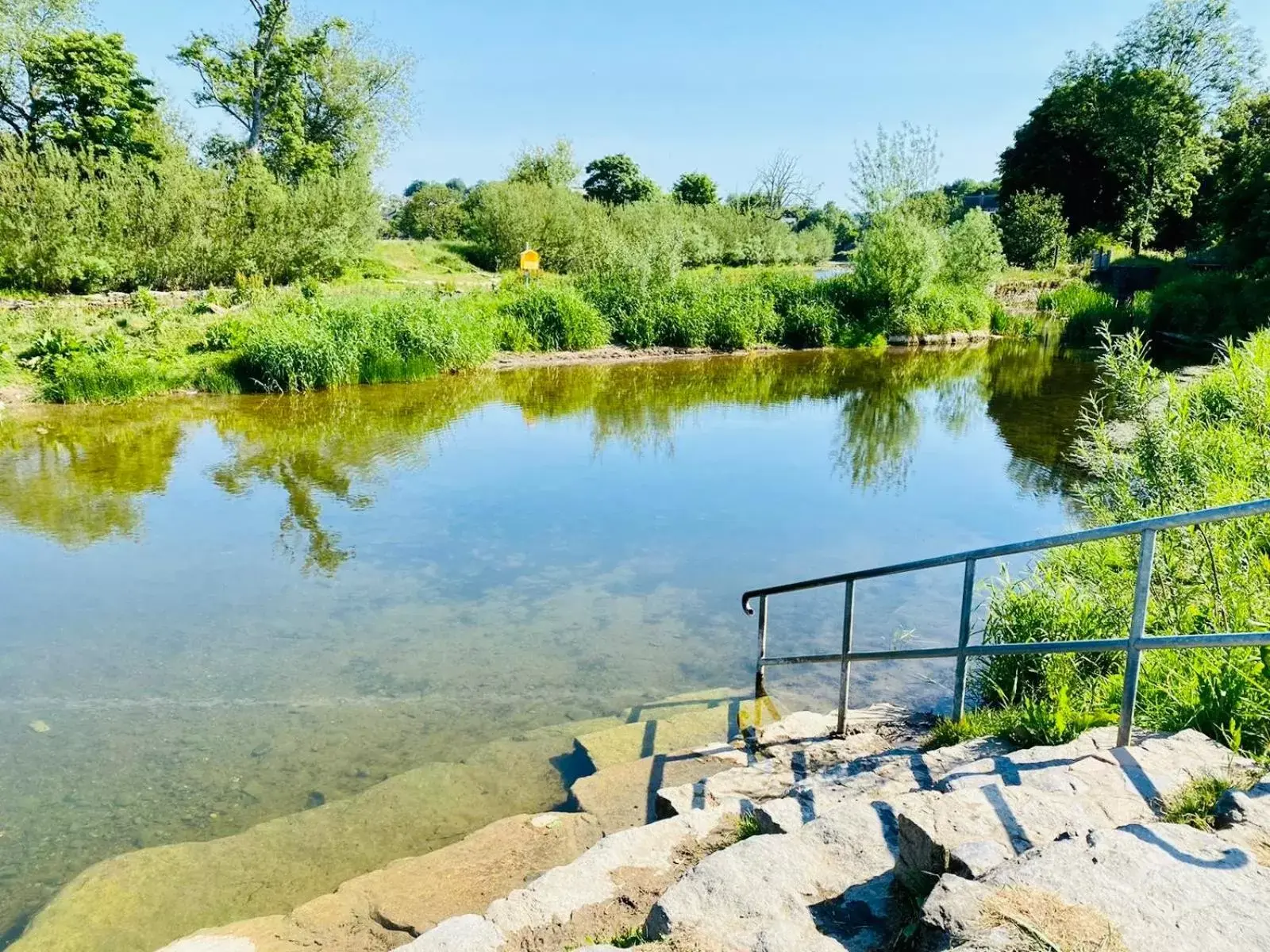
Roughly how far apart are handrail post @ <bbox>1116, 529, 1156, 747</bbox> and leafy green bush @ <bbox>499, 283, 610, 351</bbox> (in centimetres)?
2310

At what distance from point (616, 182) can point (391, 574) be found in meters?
63.7

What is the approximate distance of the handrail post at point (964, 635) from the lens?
4.41 metres

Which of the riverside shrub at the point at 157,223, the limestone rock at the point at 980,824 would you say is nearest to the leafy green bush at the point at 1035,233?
the riverside shrub at the point at 157,223

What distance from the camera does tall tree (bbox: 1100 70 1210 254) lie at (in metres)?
47.6

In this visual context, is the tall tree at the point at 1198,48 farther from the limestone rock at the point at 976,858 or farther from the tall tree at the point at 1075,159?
the limestone rock at the point at 976,858

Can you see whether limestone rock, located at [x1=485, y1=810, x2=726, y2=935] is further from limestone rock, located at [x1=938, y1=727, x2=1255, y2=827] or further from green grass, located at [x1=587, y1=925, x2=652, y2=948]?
limestone rock, located at [x1=938, y1=727, x2=1255, y2=827]

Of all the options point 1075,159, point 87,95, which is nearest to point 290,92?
point 87,95

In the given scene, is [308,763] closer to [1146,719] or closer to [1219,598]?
[1146,719]

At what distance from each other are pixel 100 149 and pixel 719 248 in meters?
28.8

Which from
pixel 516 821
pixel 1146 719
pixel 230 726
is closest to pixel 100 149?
pixel 230 726

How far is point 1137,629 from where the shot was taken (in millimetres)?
3301

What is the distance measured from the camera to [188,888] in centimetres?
457

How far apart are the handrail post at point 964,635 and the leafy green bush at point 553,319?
21.8m

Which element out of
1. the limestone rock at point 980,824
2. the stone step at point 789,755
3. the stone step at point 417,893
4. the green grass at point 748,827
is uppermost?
the limestone rock at point 980,824
